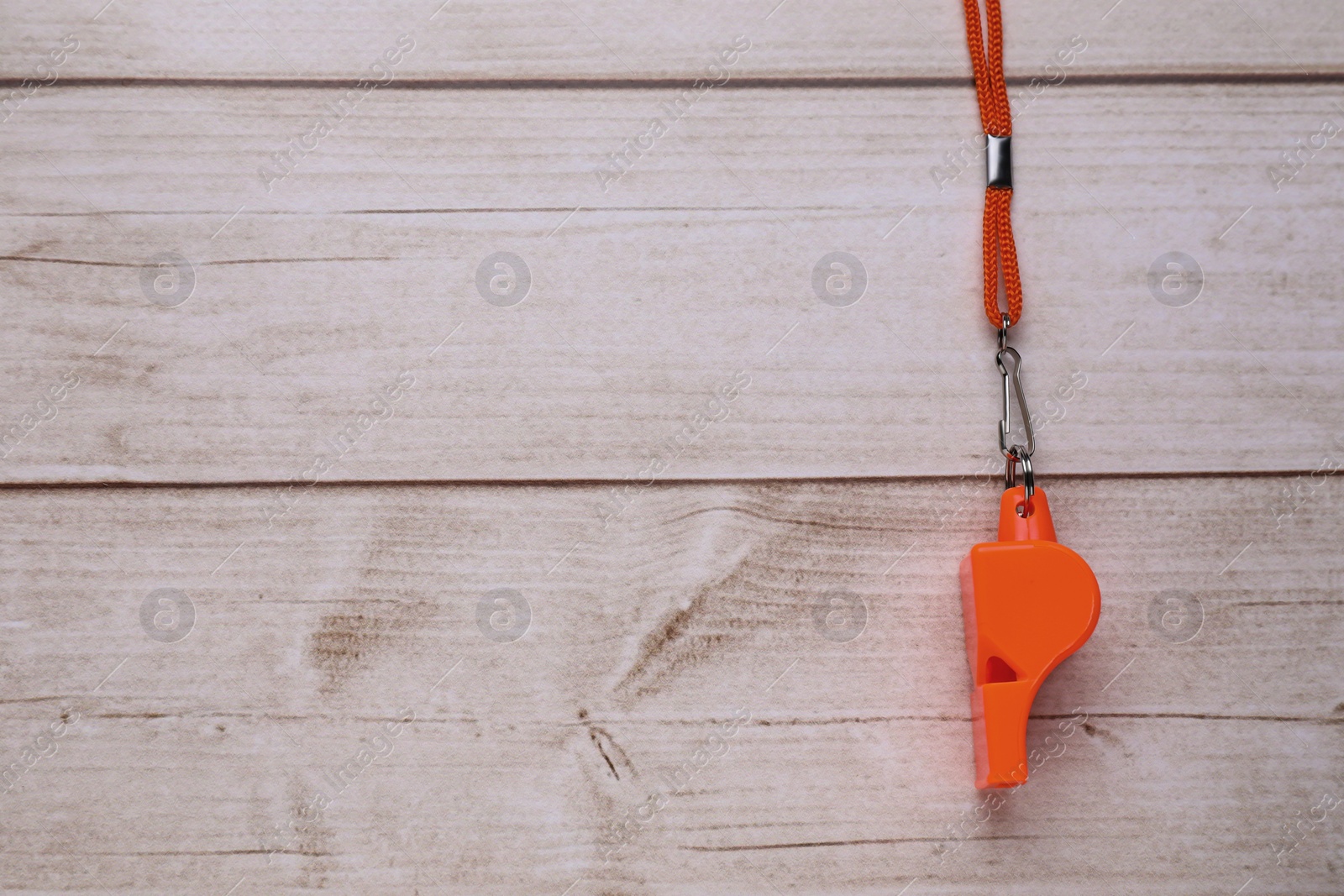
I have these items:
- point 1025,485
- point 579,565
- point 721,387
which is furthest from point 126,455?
point 1025,485

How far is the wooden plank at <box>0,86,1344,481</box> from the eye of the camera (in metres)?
0.92

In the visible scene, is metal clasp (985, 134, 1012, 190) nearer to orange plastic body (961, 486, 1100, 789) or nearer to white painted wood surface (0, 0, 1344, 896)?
white painted wood surface (0, 0, 1344, 896)

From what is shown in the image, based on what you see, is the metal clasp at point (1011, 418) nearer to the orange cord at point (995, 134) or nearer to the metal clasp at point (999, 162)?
the orange cord at point (995, 134)

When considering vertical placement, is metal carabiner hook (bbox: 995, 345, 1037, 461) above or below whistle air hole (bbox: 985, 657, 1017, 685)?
above

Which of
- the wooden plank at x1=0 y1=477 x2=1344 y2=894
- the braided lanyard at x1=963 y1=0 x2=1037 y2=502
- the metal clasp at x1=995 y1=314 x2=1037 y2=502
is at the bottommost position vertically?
the wooden plank at x1=0 y1=477 x2=1344 y2=894

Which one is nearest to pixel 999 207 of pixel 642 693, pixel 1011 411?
pixel 1011 411

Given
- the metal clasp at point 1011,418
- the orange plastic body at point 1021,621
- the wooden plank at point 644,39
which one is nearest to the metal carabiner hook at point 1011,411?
the metal clasp at point 1011,418

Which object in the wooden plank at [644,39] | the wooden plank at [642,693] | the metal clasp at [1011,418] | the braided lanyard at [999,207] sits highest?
the wooden plank at [644,39]

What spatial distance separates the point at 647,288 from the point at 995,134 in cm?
39

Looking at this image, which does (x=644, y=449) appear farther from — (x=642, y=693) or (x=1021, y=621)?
(x=1021, y=621)

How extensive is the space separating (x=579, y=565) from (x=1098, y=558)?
523mm

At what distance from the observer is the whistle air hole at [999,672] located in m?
0.87

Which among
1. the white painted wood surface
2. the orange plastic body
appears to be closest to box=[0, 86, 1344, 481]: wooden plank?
the white painted wood surface

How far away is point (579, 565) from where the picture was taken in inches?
35.7
